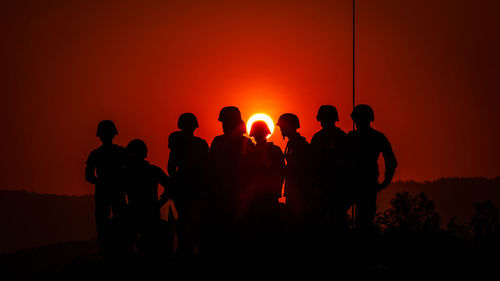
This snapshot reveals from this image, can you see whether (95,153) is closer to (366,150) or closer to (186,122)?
(186,122)

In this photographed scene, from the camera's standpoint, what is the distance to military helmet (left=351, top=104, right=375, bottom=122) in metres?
10.4

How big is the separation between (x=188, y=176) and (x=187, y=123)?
1.16 metres

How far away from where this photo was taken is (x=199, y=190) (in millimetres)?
9820

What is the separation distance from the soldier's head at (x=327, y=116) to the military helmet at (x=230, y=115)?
140cm

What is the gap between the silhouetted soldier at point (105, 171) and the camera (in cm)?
1048

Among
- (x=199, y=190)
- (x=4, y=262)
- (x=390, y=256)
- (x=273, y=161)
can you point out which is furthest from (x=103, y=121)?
(x=4, y=262)

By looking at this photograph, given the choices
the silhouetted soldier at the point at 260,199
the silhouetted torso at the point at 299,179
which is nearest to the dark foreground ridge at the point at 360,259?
the silhouetted soldier at the point at 260,199

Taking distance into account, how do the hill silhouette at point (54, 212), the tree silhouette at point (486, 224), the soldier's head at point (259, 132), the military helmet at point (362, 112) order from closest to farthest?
the soldier's head at point (259, 132) < the military helmet at point (362, 112) < the tree silhouette at point (486, 224) < the hill silhouette at point (54, 212)

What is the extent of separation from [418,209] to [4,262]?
9424 mm

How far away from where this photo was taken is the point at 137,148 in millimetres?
9508

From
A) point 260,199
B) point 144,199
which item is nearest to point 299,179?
point 260,199

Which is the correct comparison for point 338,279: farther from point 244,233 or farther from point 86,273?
point 86,273

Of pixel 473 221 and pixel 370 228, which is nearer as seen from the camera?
pixel 370 228

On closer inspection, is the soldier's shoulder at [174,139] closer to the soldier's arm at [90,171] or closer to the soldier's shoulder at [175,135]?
the soldier's shoulder at [175,135]
